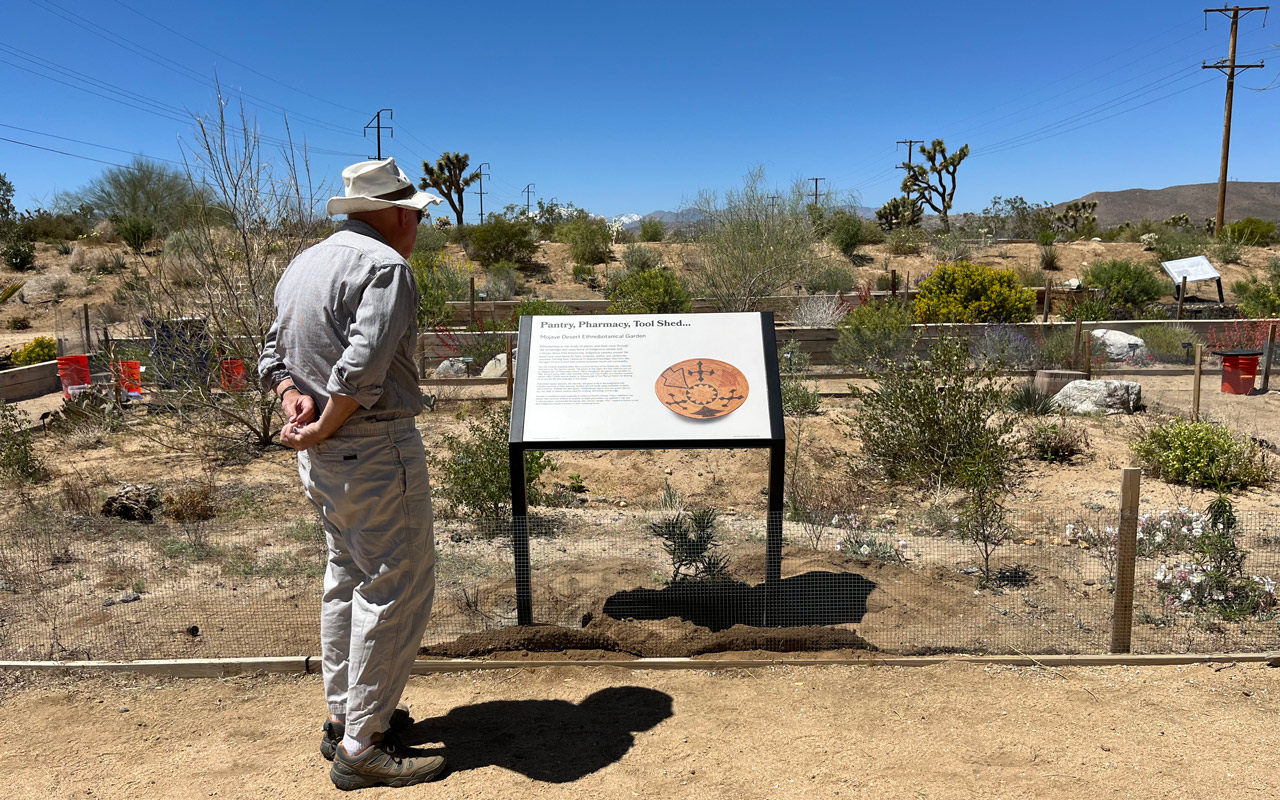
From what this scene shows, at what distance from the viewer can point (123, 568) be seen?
5.10 meters

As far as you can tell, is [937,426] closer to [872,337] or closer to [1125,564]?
[1125,564]

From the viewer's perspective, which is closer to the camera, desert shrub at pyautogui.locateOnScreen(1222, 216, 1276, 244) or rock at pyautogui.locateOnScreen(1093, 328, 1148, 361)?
rock at pyautogui.locateOnScreen(1093, 328, 1148, 361)

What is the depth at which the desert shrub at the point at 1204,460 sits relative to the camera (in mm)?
6898

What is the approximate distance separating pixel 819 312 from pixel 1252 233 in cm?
2694

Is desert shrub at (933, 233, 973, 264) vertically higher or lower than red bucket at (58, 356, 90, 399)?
higher

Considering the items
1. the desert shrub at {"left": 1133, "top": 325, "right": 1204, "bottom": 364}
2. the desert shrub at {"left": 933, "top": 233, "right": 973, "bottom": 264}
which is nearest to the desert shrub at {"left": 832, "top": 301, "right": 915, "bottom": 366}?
the desert shrub at {"left": 1133, "top": 325, "right": 1204, "bottom": 364}

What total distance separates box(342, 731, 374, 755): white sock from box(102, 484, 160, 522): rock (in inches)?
164

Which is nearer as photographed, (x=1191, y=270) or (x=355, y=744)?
(x=355, y=744)

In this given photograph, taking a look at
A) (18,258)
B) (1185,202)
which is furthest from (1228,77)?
(1185,202)

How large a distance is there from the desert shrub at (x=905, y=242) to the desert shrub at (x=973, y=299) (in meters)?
19.7

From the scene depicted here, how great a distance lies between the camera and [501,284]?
26.3m

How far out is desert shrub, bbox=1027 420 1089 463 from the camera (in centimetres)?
808

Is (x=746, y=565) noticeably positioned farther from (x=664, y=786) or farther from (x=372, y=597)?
(x=372, y=597)

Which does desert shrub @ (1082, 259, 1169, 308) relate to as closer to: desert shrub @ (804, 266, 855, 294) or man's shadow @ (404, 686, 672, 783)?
desert shrub @ (804, 266, 855, 294)
